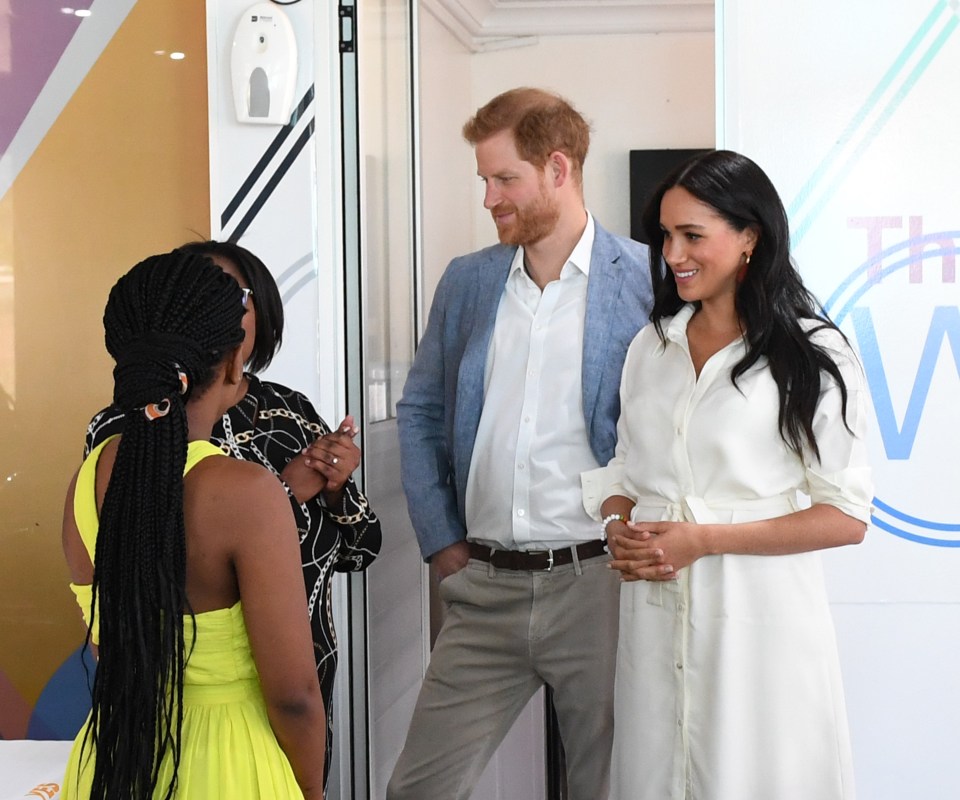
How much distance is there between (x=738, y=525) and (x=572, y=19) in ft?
11.8

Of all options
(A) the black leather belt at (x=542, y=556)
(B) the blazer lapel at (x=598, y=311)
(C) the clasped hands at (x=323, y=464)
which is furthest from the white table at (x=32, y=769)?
(B) the blazer lapel at (x=598, y=311)

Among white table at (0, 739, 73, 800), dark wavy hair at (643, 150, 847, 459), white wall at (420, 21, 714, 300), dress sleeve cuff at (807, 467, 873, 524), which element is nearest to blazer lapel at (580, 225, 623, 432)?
dark wavy hair at (643, 150, 847, 459)

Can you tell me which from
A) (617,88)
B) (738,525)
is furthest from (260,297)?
(617,88)

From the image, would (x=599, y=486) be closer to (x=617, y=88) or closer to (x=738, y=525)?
(x=738, y=525)

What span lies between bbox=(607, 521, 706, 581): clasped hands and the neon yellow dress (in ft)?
2.15

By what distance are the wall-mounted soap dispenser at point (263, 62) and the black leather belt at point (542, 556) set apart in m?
1.20

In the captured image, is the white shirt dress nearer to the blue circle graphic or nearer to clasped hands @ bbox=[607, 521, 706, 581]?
clasped hands @ bbox=[607, 521, 706, 581]

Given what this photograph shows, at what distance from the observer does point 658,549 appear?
1.86m

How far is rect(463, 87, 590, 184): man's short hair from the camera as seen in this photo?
2.56 meters

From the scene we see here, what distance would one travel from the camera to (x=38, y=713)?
3064 millimetres

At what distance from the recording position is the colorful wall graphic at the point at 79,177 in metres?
2.94

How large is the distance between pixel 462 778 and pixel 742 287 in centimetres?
130

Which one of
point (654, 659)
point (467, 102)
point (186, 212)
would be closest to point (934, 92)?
point (654, 659)

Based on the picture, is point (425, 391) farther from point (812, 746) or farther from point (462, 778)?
point (812, 746)
